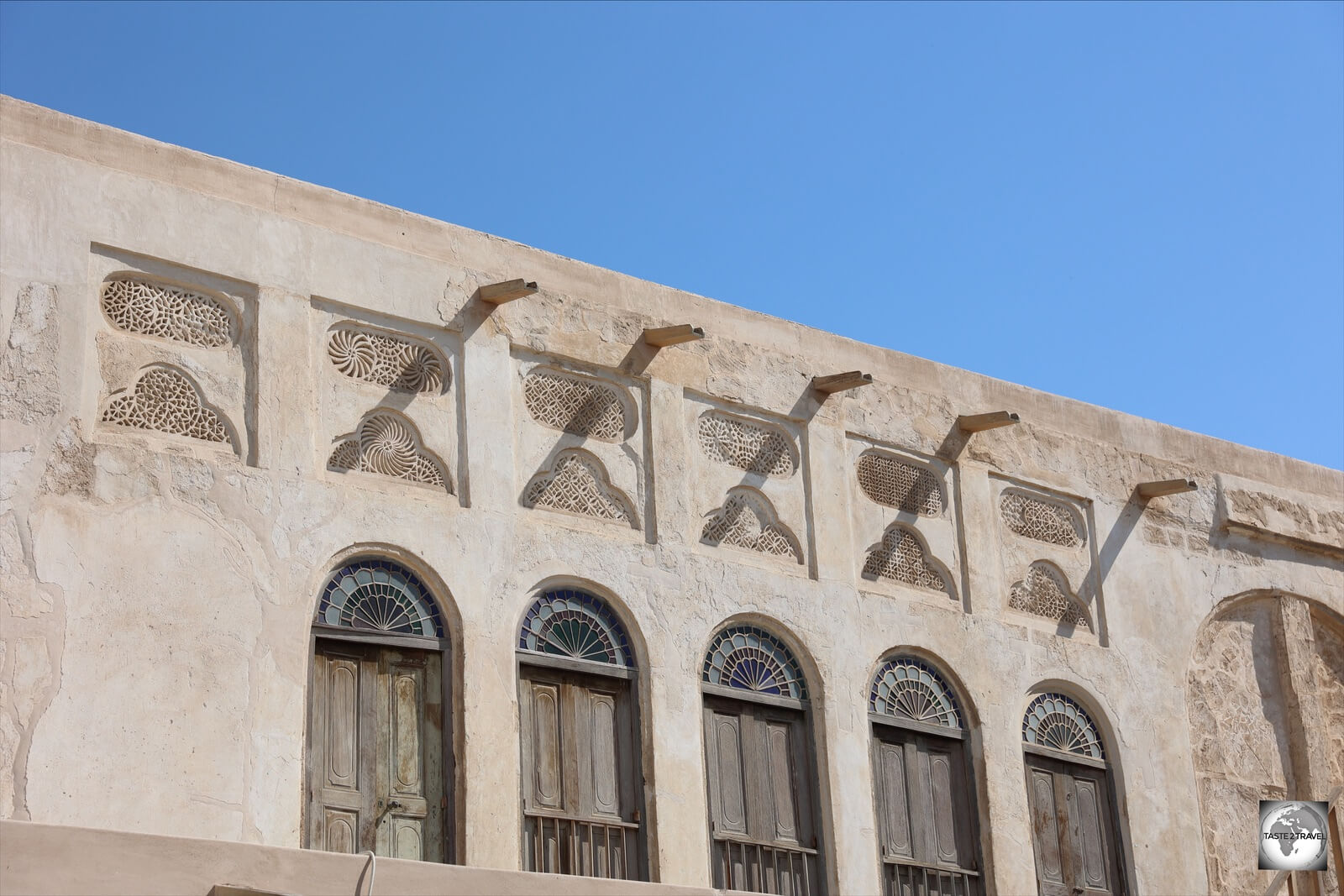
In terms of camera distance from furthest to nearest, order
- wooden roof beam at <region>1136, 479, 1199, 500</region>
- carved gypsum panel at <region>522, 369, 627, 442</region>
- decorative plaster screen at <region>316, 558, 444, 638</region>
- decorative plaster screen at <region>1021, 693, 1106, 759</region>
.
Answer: wooden roof beam at <region>1136, 479, 1199, 500</region>
decorative plaster screen at <region>1021, 693, 1106, 759</region>
carved gypsum panel at <region>522, 369, 627, 442</region>
decorative plaster screen at <region>316, 558, 444, 638</region>

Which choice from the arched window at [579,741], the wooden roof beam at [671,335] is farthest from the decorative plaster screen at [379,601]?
the wooden roof beam at [671,335]

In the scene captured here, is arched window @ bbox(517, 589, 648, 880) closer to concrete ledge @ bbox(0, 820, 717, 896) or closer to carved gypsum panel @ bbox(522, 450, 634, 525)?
carved gypsum panel @ bbox(522, 450, 634, 525)

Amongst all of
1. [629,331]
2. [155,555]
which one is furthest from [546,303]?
[155,555]

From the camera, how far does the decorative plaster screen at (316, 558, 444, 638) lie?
8.66m

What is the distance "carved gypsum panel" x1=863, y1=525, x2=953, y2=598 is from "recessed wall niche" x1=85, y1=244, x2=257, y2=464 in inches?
142

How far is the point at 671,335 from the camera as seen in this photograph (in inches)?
391

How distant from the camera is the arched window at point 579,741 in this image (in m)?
8.95

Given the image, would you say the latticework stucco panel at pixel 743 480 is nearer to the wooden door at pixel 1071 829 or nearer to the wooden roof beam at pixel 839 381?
the wooden roof beam at pixel 839 381

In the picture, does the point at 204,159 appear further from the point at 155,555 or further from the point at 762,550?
the point at 762,550

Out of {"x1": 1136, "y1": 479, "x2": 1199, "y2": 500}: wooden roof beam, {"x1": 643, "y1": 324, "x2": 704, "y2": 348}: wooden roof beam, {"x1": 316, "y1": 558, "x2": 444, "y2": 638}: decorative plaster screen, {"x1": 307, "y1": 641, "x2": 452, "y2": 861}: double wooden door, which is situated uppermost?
{"x1": 643, "y1": 324, "x2": 704, "y2": 348}: wooden roof beam

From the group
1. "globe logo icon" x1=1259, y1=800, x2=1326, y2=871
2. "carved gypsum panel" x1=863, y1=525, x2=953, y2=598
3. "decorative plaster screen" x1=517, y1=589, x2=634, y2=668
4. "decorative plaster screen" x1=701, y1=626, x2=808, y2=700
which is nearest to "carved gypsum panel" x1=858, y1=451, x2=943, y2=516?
"carved gypsum panel" x1=863, y1=525, x2=953, y2=598

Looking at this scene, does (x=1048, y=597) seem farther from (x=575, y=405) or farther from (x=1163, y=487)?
(x=575, y=405)

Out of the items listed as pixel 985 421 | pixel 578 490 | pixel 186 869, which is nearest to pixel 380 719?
pixel 578 490

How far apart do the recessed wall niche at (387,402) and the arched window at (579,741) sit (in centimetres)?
80
